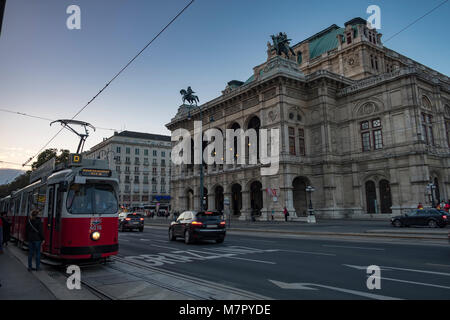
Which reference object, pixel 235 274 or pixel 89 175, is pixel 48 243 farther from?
pixel 235 274

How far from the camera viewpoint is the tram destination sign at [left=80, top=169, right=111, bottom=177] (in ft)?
30.9

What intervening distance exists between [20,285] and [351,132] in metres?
39.1

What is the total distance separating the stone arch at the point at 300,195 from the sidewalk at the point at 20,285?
34756mm

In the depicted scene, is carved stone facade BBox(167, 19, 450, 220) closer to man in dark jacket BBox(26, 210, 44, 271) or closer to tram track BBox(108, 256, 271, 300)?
tram track BBox(108, 256, 271, 300)

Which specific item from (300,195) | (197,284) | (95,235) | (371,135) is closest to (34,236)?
(95,235)

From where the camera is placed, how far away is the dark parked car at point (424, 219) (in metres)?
22.5

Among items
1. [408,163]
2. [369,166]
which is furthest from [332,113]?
[408,163]

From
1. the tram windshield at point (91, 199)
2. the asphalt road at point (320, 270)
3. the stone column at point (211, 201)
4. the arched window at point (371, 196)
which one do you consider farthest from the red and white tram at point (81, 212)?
the stone column at point (211, 201)

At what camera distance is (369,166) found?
37469 mm

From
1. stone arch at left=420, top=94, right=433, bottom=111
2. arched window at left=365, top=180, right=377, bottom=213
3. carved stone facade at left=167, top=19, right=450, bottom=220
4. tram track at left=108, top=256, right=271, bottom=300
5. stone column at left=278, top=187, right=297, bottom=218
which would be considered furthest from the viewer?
arched window at left=365, top=180, right=377, bottom=213

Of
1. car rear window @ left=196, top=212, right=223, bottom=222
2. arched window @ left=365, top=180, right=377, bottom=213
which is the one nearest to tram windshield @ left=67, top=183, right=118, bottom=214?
car rear window @ left=196, top=212, right=223, bottom=222

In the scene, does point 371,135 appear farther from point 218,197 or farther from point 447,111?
point 218,197

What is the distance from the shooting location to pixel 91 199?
9.46m
